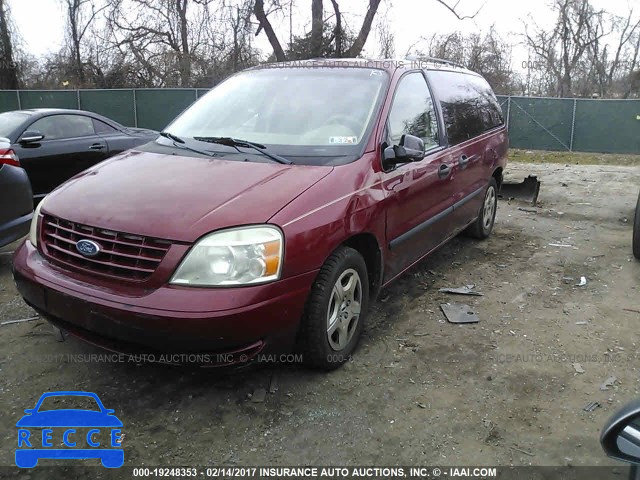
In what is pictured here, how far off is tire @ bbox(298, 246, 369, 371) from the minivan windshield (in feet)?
2.35

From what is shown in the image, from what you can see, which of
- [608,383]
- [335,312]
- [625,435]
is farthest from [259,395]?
[625,435]

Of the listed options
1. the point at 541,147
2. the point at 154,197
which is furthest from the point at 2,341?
the point at 541,147

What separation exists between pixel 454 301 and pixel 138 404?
2572 millimetres

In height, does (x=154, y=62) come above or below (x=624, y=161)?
above

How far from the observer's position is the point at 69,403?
290 centimetres

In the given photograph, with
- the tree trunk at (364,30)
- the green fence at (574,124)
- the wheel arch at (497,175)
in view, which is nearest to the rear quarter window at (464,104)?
the wheel arch at (497,175)

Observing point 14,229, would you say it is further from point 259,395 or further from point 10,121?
point 259,395

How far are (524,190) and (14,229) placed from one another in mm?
6909

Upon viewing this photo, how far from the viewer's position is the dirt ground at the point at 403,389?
8.49 ft

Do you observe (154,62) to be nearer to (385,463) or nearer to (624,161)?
(624,161)

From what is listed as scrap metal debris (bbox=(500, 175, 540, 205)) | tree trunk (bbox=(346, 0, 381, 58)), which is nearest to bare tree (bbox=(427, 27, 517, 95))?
tree trunk (bbox=(346, 0, 381, 58))

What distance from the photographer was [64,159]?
22.6 ft

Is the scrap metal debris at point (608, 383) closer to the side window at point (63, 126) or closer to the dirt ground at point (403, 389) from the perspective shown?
the dirt ground at point (403, 389)

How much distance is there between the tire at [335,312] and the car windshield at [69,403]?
1.14 m
